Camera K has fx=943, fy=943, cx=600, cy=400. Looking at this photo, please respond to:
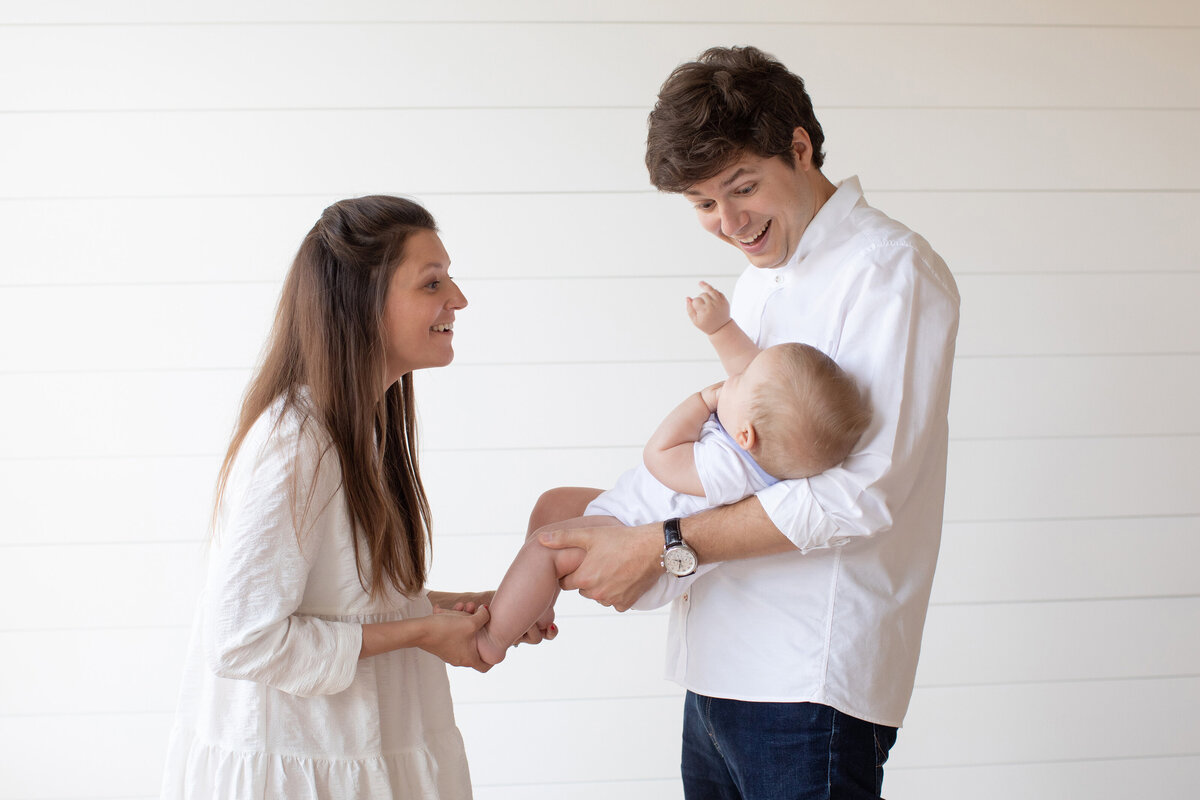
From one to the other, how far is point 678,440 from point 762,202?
0.41m

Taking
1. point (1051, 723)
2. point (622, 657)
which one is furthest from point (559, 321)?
point (1051, 723)

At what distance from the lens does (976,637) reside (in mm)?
2752

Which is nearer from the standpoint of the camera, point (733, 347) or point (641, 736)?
point (733, 347)

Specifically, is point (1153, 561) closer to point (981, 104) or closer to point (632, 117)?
point (981, 104)

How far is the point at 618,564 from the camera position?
1475 mm

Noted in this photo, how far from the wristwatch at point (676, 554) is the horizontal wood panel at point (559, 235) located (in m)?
1.36

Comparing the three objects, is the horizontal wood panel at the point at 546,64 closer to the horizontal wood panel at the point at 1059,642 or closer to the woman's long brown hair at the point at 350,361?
the woman's long brown hair at the point at 350,361

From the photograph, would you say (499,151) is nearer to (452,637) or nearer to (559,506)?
(559,506)

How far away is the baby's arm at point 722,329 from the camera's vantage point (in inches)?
59.6

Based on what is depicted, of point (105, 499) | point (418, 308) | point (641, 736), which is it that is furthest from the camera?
point (641, 736)

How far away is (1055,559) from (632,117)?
1.77 metres

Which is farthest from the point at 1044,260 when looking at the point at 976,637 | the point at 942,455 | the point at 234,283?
the point at 234,283

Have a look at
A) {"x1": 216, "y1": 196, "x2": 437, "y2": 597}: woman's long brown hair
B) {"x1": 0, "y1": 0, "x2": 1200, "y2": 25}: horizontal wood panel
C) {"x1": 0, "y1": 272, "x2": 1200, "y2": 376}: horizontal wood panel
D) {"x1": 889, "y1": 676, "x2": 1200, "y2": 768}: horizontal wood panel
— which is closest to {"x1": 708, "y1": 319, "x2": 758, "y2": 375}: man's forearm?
{"x1": 216, "y1": 196, "x2": 437, "y2": 597}: woman's long brown hair

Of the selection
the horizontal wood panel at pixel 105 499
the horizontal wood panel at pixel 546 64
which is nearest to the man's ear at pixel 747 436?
the horizontal wood panel at pixel 546 64
